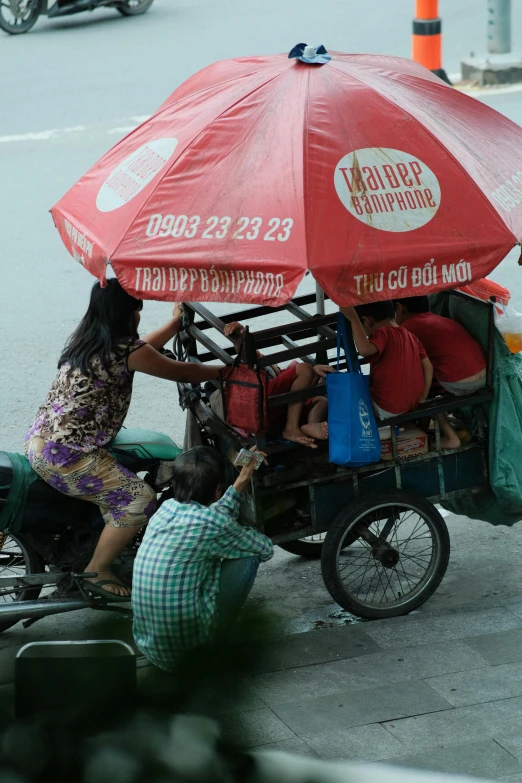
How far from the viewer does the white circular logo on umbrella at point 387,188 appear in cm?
342

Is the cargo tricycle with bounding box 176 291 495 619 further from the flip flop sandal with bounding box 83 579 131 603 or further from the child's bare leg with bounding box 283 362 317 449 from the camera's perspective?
the flip flop sandal with bounding box 83 579 131 603

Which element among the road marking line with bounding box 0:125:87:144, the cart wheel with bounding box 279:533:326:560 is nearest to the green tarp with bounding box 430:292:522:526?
the cart wheel with bounding box 279:533:326:560

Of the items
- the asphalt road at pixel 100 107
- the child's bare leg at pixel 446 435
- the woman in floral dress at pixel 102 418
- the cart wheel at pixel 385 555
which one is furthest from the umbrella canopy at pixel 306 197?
the asphalt road at pixel 100 107

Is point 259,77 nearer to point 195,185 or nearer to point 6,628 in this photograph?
point 195,185

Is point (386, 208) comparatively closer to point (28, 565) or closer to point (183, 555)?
point (183, 555)

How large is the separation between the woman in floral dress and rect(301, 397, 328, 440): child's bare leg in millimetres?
426

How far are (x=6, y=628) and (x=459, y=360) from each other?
7.05ft

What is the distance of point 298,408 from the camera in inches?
159

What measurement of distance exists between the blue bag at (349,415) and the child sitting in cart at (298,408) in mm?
127

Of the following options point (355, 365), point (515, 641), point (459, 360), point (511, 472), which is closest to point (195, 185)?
point (355, 365)

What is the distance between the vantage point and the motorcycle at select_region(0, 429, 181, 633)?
12.8ft

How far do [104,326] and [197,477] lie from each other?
67 cm

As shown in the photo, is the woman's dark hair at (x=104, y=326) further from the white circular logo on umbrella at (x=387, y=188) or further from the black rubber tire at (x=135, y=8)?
the black rubber tire at (x=135, y=8)

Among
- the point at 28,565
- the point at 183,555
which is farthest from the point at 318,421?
the point at 28,565
